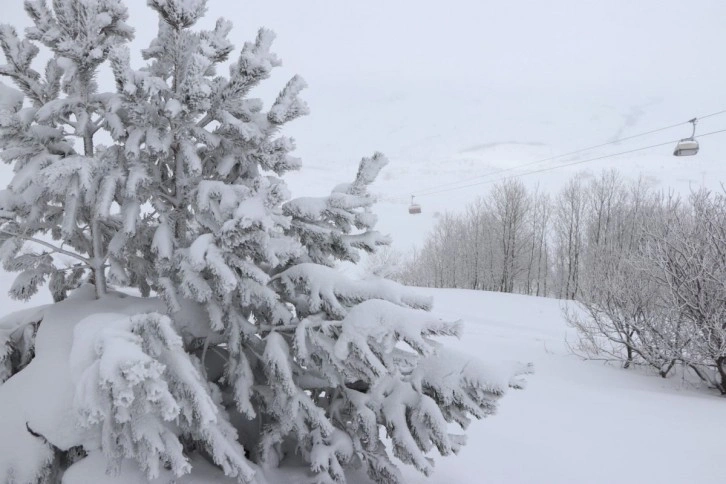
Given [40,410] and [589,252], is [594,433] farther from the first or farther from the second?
[589,252]

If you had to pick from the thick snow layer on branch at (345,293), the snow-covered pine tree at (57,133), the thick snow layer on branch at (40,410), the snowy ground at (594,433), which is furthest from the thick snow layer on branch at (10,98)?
the snowy ground at (594,433)

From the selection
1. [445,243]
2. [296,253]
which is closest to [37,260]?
[296,253]

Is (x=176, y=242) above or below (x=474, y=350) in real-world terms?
above

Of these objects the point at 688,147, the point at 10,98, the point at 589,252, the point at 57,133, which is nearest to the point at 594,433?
the point at 57,133

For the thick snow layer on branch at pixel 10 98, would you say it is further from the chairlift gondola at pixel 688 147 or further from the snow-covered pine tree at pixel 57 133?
the chairlift gondola at pixel 688 147

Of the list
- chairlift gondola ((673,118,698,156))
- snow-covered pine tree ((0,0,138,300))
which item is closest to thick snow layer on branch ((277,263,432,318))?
snow-covered pine tree ((0,0,138,300))

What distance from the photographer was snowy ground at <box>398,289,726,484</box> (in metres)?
3.72

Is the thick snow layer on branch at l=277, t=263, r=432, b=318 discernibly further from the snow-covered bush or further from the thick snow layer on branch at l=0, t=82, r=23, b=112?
the thick snow layer on branch at l=0, t=82, r=23, b=112

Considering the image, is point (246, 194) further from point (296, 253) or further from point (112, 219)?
point (112, 219)

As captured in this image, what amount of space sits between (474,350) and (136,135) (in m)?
8.23

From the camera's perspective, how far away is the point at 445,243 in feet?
117

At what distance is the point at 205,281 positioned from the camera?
2523 millimetres

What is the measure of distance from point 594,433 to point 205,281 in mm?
4574

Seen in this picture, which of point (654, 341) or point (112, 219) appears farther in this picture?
point (654, 341)
